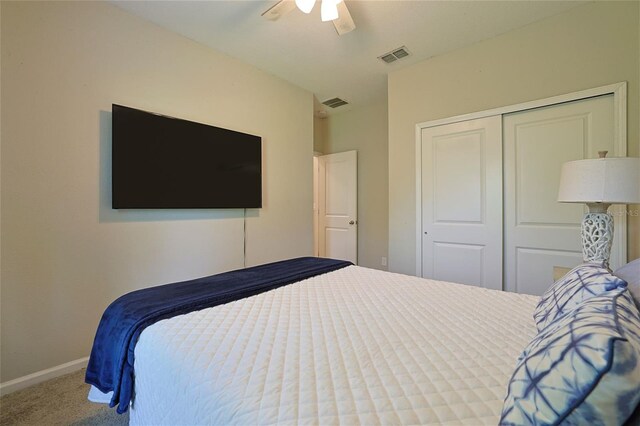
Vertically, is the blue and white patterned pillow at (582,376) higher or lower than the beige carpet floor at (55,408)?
higher

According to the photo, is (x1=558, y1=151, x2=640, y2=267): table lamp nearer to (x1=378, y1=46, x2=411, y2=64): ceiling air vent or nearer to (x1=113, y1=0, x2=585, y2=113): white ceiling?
(x1=113, y1=0, x2=585, y2=113): white ceiling

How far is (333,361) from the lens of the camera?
0.83m

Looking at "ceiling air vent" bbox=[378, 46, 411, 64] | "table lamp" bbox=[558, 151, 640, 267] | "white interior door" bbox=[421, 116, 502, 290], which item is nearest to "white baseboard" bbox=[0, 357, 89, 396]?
"white interior door" bbox=[421, 116, 502, 290]

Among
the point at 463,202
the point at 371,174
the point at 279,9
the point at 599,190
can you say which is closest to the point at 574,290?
the point at 599,190

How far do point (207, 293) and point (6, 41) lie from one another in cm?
201

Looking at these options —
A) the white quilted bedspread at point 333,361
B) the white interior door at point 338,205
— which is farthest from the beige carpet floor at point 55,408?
the white interior door at point 338,205

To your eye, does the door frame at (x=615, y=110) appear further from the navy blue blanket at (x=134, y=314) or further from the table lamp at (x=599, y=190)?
the navy blue blanket at (x=134, y=314)

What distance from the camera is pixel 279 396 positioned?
681 millimetres

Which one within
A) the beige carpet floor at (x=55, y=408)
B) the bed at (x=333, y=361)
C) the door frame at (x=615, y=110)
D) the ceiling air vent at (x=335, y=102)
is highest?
the ceiling air vent at (x=335, y=102)

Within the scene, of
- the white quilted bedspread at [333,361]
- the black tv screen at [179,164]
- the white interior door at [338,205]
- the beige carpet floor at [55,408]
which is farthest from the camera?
the white interior door at [338,205]

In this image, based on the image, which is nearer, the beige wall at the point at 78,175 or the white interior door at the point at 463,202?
the beige wall at the point at 78,175

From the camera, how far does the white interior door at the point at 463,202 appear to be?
2.62 metres

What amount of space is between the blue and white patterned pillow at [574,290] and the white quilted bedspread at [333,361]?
0.10 m

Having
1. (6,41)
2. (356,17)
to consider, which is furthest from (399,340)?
(6,41)
